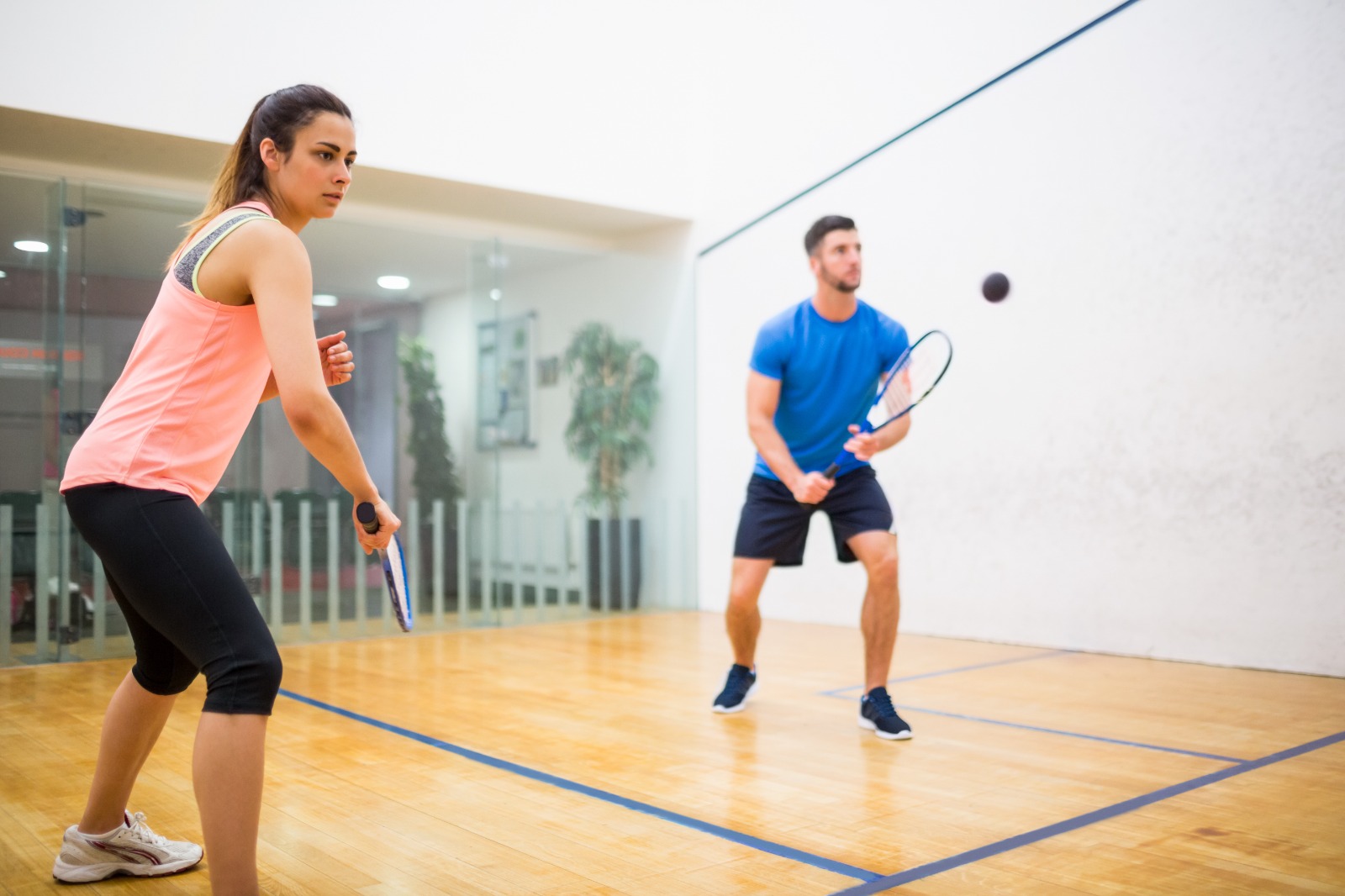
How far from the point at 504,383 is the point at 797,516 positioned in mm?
2705

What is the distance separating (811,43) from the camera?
212 inches

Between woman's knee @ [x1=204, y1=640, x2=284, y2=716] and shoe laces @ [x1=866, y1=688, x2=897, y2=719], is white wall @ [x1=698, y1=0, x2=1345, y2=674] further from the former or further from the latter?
woman's knee @ [x1=204, y1=640, x2=284, y2=716]

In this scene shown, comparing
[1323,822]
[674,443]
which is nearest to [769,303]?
[674,443]

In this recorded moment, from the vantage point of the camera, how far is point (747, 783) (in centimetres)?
225

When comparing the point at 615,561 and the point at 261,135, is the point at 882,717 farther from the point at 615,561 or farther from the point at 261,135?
the point at 615,561

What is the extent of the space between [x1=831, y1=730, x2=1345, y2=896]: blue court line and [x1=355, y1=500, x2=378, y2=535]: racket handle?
2.69 ft

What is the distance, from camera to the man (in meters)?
2.75

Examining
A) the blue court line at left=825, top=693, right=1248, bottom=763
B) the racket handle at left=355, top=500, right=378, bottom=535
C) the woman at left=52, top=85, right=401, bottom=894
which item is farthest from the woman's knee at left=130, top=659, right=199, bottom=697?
the blue court line at left=825, top=693, right=1248, bottom=763

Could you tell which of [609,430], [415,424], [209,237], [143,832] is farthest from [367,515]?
[609,430]

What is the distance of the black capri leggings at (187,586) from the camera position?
1274mm

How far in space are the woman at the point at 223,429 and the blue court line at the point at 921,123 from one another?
352 cm

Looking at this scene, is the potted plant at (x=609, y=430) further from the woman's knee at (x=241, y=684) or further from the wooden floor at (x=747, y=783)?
the woman's knee at (x=241, y=684)

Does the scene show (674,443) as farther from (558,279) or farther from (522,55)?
(522,55)

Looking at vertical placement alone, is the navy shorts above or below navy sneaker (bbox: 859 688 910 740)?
A: above
